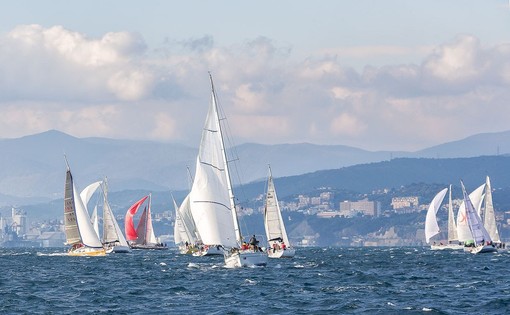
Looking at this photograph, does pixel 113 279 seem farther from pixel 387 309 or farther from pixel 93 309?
pixel 387 309

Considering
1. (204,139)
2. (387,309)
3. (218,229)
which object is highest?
(204,139)

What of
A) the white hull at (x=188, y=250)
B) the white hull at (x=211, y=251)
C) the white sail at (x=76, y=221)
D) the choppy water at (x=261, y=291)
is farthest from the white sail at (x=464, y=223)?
the choppy water at (x=261, y=291)

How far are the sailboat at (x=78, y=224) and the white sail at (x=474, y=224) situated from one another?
43362 mm

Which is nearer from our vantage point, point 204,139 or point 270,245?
point 204,139

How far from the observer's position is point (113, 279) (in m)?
91.4

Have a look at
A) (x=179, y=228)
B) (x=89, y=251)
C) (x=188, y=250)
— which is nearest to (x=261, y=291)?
(x=89, y=251)

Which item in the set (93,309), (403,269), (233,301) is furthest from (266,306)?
(403,269)

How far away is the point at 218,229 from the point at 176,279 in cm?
599

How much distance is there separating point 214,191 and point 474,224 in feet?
213

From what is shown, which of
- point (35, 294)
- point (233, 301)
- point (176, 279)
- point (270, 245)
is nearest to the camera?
point (233, 301)

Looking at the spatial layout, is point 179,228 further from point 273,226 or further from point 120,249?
point 273,226

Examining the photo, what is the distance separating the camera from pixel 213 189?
94000 mm

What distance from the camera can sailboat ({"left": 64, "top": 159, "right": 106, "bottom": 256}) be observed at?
14500 centimetres

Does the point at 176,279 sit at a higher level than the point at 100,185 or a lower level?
lower
